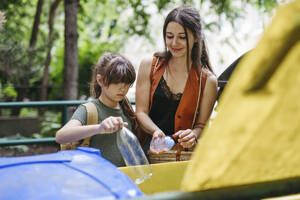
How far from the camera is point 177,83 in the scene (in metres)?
2.58

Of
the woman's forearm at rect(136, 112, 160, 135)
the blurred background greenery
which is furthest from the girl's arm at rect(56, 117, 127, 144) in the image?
the blurred background greenery

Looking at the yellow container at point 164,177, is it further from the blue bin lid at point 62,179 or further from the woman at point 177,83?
the woman at point 177,83

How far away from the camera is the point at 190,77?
2545 millimetres

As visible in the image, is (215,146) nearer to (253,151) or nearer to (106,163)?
(253,151)

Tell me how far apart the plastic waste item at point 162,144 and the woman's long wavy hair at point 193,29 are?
649mm

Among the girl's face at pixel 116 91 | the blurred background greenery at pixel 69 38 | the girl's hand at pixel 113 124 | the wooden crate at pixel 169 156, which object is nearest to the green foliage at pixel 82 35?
the blurred background greenery at pixel 69 38

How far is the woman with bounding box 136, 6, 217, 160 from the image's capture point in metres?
2.45

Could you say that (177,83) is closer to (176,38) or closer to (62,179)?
(176,38)

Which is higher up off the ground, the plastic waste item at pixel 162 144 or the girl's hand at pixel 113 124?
the girl's hand at pixel 113 124

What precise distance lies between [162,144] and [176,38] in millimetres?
717

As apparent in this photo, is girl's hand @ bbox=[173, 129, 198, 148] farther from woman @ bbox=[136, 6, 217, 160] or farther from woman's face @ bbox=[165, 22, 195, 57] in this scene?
woman's face @ bbox=[165, 22, 195, 57]

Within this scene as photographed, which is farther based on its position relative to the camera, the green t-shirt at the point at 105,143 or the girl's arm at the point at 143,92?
the girl's arm at the point at 143,92

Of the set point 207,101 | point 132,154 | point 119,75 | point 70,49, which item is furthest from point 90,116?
point 70,49

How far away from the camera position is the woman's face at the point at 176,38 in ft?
7.95
